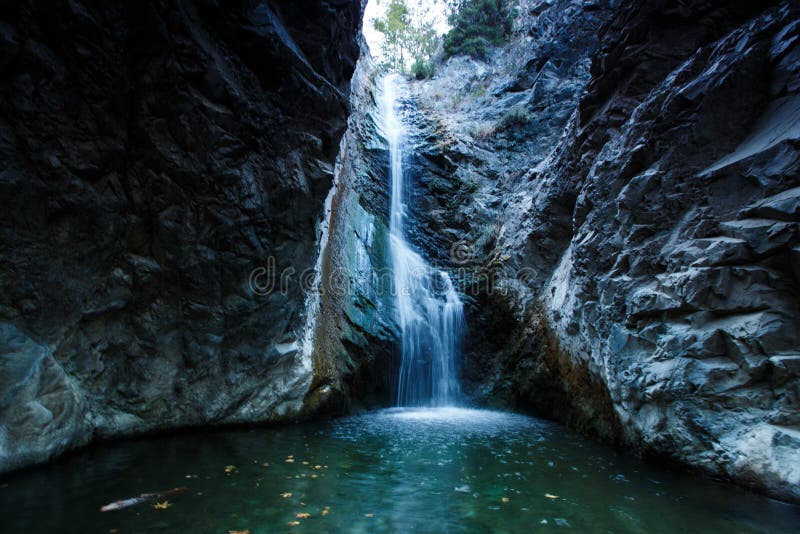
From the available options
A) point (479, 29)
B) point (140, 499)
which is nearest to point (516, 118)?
point (479, 29)

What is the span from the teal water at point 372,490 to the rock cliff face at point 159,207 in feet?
3.67

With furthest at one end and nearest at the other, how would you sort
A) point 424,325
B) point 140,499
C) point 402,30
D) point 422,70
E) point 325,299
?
point 402,30, point 422,70, point 424,325, point 325,299, point 140,499

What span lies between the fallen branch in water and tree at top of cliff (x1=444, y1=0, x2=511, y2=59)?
83.1 feet

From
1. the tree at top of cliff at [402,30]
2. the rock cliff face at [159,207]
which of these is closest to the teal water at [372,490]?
the rock cliff face at [159,207]

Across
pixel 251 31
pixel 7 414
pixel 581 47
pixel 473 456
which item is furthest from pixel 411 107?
pixel 7 414

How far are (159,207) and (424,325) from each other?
8392mm

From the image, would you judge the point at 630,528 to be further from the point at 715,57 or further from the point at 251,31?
the point at 251,31

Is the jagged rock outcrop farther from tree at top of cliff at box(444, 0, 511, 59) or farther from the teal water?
tree at top of cliff at box(444, 0, 511, 59)

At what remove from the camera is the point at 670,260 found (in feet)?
21.9

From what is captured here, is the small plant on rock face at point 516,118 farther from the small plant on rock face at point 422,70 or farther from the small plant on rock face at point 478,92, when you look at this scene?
the small plant on rock face at point 422,70

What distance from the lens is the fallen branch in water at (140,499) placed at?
436 centimetres

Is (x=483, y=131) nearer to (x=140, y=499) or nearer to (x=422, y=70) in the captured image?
(x=422, y=70)

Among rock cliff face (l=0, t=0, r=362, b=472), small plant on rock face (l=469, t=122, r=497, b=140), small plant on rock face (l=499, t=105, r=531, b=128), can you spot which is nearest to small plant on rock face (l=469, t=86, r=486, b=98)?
small plant on rock face (l=469, t=122, r=497, b=140)

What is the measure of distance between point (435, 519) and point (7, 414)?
541cm
